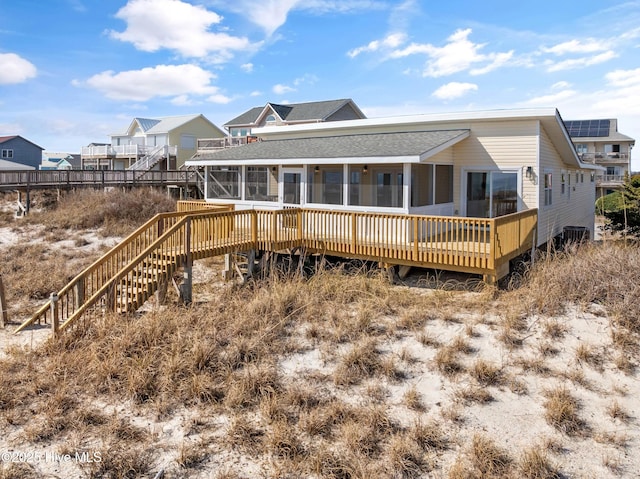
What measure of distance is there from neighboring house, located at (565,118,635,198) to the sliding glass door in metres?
38.2

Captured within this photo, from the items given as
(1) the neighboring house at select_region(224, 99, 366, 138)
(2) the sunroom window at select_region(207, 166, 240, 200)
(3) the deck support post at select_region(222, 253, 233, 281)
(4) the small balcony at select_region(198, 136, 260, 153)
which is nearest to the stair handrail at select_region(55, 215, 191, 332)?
(3) the deck support post at select_region(222, 253, 233, 281)

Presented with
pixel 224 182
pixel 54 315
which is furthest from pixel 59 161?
pixel 54 315

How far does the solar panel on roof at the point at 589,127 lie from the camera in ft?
150

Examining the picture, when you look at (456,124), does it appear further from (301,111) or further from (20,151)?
(20,151)

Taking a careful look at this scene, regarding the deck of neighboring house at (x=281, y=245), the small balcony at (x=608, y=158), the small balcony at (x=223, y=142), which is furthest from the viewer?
the small balcony at (x=608, y=158)

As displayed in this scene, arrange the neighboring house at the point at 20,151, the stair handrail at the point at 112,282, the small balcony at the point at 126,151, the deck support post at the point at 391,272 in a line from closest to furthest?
1. the stair handrail at the point at 112,282
2. the deck support post at the point at 391,272
3. the small balcony at the point at 126,151
4. the neighboring house at the point at 20,151

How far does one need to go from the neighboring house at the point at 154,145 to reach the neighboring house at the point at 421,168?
29.5m

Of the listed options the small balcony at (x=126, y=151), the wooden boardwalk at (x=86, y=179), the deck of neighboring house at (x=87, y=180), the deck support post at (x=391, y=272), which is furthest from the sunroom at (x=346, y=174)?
the small balcony at (x=126, y=151)

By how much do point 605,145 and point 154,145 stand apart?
149 feet

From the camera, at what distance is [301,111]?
137 feet

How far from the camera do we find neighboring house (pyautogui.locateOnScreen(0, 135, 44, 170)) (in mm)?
51909

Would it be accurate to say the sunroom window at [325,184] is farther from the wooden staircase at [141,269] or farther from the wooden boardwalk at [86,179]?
the wooden boardwalk at [86,179]

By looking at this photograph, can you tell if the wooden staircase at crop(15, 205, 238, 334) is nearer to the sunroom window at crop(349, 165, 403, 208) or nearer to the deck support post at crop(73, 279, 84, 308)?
the deck support post at crop(73, 279, 84, 308)

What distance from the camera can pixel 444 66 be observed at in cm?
2347
